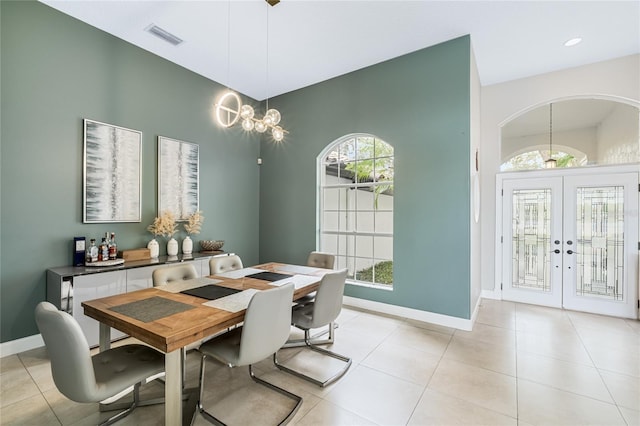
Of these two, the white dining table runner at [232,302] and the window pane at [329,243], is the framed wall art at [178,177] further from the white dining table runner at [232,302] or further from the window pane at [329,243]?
the white dining table runner at [232,302]

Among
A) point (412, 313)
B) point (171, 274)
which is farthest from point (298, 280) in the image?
point (412, 313)

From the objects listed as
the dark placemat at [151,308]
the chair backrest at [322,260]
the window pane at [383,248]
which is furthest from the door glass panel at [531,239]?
the dark placemat at [151,308]

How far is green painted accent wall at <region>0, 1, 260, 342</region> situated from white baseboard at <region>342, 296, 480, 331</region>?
3.20 meters

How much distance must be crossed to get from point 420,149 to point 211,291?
3128 mm

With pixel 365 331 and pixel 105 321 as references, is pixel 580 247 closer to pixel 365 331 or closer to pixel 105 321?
pixel 365 331

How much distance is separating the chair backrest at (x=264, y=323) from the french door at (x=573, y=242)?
4.32m

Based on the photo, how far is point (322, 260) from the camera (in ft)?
12.0

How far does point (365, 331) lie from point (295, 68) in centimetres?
391

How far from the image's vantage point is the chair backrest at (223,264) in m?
3.18

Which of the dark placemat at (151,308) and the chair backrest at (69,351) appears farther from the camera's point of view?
the dark placemat at (151,308)

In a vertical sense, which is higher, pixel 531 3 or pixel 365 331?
pixel 531 3

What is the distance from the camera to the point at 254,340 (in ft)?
6.02

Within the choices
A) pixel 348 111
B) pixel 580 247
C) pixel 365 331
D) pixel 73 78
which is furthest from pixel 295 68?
pixel 580 247

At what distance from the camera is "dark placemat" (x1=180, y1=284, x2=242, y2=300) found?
2.16 metres
